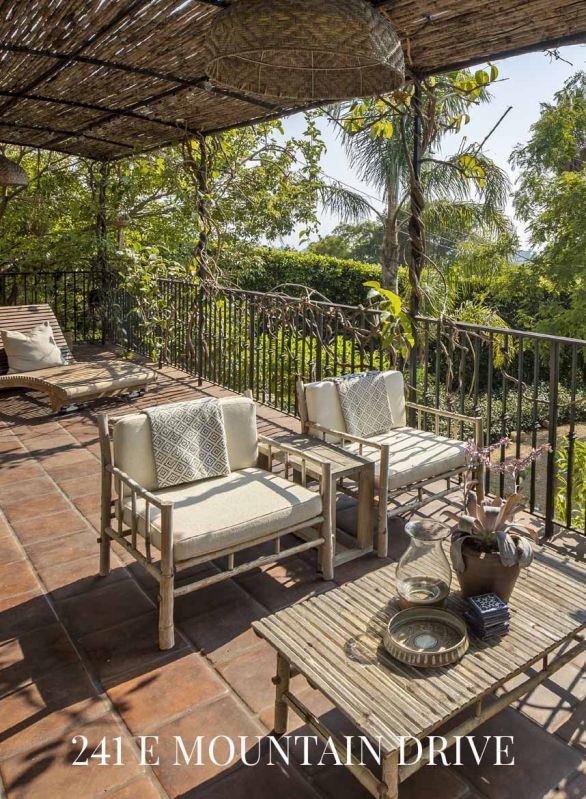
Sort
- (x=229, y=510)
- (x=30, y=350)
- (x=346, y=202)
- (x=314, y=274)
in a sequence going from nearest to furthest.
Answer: (x=229, y=510) → (x=30, y=350) → (x=314, y=274) → (x=346, y=202)

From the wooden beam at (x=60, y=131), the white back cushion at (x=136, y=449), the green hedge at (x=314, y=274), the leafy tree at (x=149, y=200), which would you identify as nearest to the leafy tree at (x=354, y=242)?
the green hedge at (x=314, y=274)

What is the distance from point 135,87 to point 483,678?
16.2 ft

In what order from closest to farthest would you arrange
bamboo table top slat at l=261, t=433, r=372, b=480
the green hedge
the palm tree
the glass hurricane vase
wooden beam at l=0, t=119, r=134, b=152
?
the glass hurricane vase
bamboo table top slat at l=261, t=433, r=372, b=480
wooden beam at l=0, t=119, r=134, b=152
the green hedge
the palm tree

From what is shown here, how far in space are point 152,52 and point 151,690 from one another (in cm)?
390

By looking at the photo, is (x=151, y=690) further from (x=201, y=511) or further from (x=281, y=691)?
(x=201, y=511)

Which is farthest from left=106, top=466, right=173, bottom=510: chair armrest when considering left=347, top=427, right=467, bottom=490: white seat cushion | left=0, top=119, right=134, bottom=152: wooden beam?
left=0, top=119, right=134, bottom=152: wooden beam

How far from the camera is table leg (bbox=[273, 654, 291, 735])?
1838mm

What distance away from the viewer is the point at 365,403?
3484 millimetres

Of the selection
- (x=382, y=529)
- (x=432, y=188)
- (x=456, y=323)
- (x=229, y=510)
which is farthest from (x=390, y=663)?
(x=432, y=188)

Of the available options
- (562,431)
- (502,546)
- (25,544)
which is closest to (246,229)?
(562,431)

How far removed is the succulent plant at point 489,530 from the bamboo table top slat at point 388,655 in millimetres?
157

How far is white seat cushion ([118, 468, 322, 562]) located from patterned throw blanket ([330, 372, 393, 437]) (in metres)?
0.68

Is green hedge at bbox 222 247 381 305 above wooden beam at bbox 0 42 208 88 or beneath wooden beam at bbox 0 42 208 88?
beneath

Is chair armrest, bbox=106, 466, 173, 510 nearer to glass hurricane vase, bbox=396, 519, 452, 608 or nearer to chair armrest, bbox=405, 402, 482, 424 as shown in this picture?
glass hurricane vase, bbox=396, 519, 452, 608
